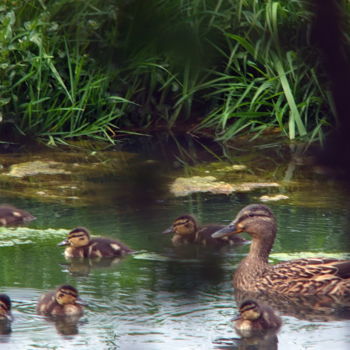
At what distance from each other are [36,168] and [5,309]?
3.64 metres

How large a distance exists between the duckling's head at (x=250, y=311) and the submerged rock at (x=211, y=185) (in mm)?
2738

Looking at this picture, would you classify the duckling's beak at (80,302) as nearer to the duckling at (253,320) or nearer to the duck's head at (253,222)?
the duckling at (253,320)

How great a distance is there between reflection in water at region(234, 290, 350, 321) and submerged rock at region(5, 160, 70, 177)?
2.98m

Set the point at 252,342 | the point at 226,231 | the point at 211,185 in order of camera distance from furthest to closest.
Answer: the point at 211,185
the point at 226,231
the point at 252,342

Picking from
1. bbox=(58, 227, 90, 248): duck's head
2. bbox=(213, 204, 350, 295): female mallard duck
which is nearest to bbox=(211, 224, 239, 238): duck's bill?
bbox=(213, 204, 350, 295): female mallard duck

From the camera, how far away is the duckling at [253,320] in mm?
4410

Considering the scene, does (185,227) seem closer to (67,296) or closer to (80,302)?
(80,302)

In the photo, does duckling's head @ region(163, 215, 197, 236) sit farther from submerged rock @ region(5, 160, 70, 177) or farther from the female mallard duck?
submerged rock @ region(5, 160, 70, 177)

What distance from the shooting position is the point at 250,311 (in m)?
4.45

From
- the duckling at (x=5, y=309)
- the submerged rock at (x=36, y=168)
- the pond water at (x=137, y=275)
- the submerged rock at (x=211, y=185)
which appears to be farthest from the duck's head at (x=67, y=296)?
the submerged rock at (x=36, y=168)

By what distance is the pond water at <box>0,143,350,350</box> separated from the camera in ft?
14.0

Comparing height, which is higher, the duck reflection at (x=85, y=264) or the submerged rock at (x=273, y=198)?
the submerged rock at (x=273, y=198)

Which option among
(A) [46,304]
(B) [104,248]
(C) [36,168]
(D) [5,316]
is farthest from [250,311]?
(C) [36,168]

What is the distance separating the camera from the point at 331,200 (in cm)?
703
